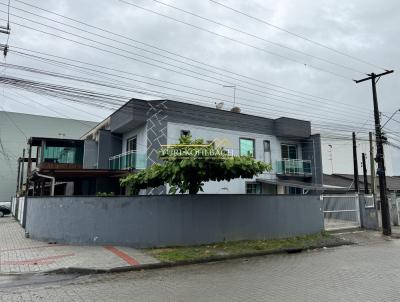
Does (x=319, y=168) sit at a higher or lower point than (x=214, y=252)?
higher

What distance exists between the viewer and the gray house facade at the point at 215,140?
2117 cm

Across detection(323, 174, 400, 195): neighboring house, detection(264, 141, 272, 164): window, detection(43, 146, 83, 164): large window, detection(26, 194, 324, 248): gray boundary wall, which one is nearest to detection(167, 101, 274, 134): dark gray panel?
detection(264, 141, 272, 164): window

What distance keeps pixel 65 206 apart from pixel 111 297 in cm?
722

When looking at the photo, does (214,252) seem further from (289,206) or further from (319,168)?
(319,168)

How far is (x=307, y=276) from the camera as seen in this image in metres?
8.70

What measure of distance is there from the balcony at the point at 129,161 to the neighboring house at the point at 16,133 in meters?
23.5

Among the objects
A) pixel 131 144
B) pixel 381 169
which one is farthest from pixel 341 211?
pixel 131 144

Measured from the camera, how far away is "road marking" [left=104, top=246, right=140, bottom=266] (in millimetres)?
10364

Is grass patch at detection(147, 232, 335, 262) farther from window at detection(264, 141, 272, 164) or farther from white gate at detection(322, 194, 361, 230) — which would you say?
window at detection(264, 141, 272, 164)

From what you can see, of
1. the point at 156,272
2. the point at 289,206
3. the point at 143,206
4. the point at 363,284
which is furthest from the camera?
the point at 289,206

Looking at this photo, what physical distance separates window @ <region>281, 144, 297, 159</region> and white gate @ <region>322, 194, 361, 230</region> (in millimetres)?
7987

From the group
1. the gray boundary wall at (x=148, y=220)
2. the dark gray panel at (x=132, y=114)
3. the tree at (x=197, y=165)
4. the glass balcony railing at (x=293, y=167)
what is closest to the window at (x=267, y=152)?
the glass balcony railing at (x=293, y=167)

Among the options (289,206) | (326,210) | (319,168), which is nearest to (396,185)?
(319,168)

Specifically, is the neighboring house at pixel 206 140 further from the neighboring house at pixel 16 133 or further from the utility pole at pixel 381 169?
the neighboring house at pixel 16 133
